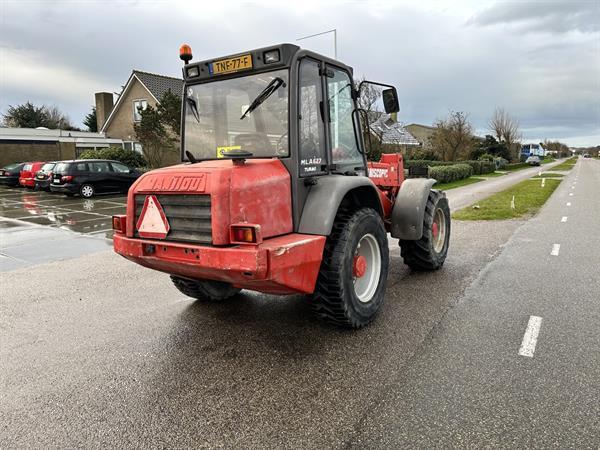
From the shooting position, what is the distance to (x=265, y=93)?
3.80 m

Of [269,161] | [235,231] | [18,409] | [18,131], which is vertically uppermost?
[18,131]

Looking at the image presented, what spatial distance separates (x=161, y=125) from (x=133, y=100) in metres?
9.30

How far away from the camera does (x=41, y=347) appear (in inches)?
159

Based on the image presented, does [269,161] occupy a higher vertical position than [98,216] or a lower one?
higher

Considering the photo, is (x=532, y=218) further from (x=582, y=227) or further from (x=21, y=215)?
(x=21, y=215)

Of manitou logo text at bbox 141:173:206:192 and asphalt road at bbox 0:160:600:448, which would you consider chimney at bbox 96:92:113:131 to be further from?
manitou logo text at bbox 141:173:206:192

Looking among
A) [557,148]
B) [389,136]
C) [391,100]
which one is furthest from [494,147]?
[557,148]

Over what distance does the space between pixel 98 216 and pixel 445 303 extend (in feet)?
36.8

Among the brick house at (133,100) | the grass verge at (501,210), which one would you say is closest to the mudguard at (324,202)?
the grass verge at (501,210)

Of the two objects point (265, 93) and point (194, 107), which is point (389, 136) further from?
point (265, 93)

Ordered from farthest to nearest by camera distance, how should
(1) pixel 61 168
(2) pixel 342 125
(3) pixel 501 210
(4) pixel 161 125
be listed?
(4) pixel 161 125
(1) pixel 61 168
(3) pixel 501 210
(2) pixel 342 125

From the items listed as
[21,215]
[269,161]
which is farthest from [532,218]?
[21,215]

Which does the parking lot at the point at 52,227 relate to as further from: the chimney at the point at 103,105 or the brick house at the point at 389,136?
the chimney at the point at 103,105

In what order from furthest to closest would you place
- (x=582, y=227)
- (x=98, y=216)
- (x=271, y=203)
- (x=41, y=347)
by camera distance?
(x=98, y=216)
(x=582, y=227)
(x=41, y=347)
(x=271, y=203)
